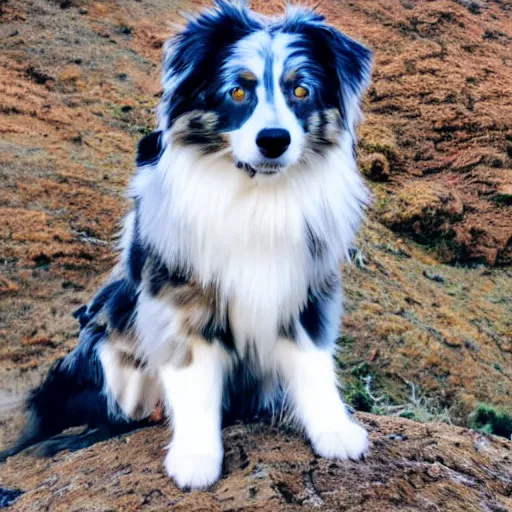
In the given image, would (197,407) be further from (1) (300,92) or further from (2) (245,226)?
(1) (300,92)

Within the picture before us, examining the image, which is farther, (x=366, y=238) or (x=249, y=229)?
(x=366, y=238)

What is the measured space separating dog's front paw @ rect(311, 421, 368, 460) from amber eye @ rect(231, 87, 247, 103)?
3.93 ft

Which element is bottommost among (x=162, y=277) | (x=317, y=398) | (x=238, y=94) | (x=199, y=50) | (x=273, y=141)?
(x=317, y=398)

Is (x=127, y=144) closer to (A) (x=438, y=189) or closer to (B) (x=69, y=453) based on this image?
(A) (x=438, y=189)

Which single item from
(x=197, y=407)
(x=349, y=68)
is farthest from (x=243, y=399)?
(x=349, y=68)

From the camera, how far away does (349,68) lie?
2.37 meters

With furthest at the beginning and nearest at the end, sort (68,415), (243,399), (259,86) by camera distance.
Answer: (68,415) → (243,399) → (259,86)

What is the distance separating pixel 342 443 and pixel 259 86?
1.26 m

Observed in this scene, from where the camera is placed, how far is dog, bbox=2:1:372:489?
7.21ft

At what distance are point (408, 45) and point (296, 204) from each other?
5160 millimetres

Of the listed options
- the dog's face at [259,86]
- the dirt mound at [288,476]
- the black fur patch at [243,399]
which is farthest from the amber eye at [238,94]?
the dirt mound at [288,476]

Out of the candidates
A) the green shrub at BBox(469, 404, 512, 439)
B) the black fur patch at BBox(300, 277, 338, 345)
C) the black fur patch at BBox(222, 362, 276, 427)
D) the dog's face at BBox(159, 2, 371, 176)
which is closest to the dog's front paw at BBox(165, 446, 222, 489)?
the black fur patch at BBox(222, 362, 276, 427)

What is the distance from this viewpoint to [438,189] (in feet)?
18.5

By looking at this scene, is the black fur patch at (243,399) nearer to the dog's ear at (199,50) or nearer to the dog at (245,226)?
the dog at (245,226)
